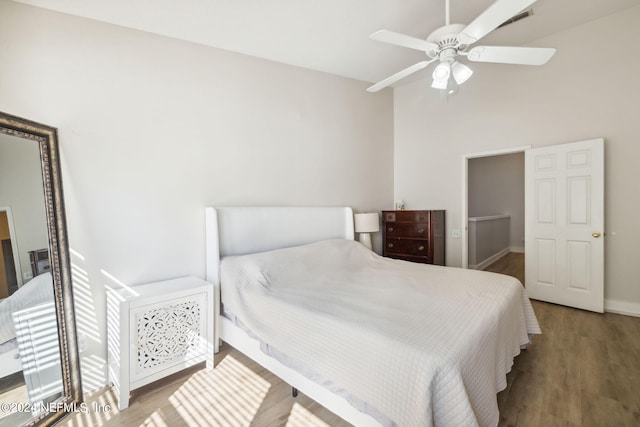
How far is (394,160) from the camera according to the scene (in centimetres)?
454

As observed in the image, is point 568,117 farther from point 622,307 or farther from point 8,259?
point 8,259

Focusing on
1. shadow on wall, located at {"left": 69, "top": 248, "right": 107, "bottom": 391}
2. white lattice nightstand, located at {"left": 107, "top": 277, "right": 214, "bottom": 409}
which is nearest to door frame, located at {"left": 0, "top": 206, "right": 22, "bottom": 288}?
shadow on wall, located at {"left": 69, "top": 248, "right": 107, "bottom": 391}

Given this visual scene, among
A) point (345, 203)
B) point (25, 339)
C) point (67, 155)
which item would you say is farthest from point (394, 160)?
point (25, 339)

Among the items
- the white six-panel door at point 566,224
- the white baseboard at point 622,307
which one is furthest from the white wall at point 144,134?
the white baseboard at point 622,307

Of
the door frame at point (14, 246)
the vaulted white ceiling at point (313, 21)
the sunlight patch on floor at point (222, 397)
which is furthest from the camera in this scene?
the vaulted white ceiling at point (313, 21)

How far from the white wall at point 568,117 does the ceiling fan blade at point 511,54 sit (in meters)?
1.87

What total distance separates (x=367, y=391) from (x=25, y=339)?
188cm

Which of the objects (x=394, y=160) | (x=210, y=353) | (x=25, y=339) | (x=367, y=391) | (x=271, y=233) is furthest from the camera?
(x=394, y=160)

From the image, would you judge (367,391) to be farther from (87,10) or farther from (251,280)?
(87,10)

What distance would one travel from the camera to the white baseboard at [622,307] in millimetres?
2804

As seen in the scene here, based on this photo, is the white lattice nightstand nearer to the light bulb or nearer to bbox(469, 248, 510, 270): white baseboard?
the light bulb

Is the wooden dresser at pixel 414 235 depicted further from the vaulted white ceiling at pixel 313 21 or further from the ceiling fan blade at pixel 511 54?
the ceiling fan blade at pixel 511 54

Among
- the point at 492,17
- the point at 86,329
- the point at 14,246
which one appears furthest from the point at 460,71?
the point at 86,329

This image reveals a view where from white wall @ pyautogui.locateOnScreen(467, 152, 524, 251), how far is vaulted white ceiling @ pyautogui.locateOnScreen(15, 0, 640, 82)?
13.4ft
